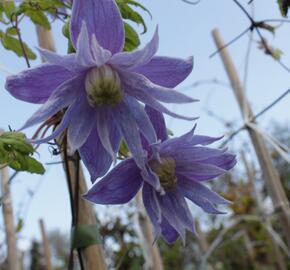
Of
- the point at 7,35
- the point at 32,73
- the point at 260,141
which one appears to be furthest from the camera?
the point at 260,141

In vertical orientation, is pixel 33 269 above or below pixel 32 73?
above

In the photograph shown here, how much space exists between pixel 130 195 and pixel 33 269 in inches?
427

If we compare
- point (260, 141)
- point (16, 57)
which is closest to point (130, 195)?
point (16, 57)

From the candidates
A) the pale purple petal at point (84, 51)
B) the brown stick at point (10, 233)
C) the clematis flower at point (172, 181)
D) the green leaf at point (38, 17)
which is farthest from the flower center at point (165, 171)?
the brown stick at point (10, 233)

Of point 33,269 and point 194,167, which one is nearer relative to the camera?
point 194,167

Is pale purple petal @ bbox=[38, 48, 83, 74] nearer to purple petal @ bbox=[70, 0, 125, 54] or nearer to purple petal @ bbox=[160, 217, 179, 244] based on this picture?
purple petal @ bbox=[70, 0, 125, 54]

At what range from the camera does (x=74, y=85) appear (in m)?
0.37

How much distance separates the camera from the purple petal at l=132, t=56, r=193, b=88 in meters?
0.36

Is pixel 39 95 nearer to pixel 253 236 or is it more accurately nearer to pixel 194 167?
pixel 194 167

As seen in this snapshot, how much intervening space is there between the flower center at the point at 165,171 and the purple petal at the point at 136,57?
93mm

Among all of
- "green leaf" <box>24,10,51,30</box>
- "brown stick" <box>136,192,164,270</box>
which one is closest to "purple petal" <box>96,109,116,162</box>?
"green leaf" <box>24,10,51,30</box>

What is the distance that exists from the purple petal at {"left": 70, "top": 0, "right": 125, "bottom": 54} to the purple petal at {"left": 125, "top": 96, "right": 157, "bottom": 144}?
5cm

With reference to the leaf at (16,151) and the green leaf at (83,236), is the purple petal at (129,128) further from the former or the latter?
the green leaf at (83,236)

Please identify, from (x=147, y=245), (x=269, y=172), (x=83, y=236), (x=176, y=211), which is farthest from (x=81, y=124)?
(x=269, y=172)
